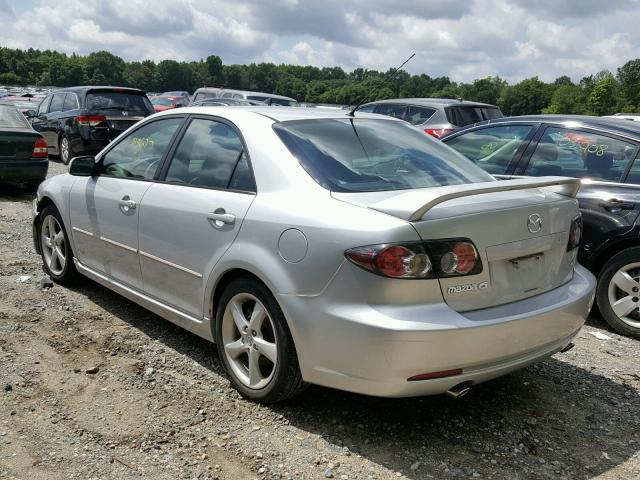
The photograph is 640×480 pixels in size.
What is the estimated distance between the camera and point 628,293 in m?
4.89

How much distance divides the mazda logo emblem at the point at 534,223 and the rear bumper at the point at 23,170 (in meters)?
Result: 9.16

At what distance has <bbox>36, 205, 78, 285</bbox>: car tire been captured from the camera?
5344 mm

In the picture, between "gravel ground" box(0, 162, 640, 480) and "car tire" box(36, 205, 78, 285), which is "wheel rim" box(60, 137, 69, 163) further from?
"gravel ground" box(0, 162, 640, 480)

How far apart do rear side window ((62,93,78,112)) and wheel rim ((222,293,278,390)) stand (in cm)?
1162

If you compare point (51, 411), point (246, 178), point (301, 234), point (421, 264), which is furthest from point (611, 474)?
point (51, 411)

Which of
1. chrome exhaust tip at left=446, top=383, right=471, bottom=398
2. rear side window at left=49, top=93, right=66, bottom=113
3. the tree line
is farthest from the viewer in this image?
the tree line

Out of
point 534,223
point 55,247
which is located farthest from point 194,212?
point 55,247

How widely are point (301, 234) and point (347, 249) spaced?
297 millimetres

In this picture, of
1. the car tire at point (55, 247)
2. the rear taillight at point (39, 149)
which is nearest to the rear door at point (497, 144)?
the car tire at point (55, 247)

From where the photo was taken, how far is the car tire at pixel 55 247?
5.34m

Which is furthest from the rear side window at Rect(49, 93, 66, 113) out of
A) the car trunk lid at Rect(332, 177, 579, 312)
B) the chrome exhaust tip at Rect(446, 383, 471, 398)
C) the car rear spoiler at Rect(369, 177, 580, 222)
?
the chrome exhaust tip at Rect(446, 383, 471, 398)

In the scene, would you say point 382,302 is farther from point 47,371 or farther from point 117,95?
point 117,95

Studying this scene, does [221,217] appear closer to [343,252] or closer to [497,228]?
[343,252]

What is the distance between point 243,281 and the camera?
11.2ft
